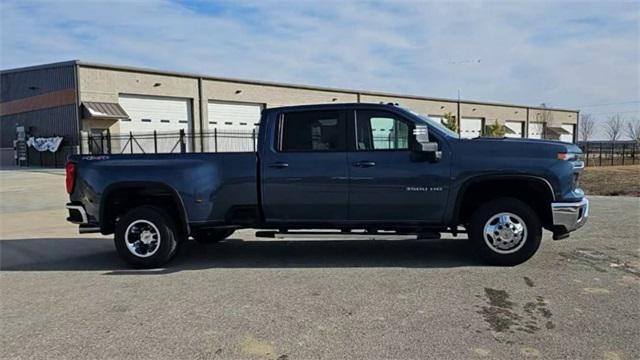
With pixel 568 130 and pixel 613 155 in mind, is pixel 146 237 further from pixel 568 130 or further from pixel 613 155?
pixel 568 130

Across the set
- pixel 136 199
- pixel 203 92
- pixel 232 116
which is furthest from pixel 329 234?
pixel 232 116

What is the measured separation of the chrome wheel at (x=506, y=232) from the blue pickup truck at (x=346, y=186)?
12 millimetres

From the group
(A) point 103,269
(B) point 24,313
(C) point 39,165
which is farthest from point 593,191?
(C) point 39,165

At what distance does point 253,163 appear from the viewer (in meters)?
6.46

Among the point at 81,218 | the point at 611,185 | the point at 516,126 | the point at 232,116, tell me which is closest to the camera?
the point at 81,218

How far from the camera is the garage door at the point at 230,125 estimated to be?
3709 cm

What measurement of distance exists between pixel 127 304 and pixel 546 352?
3.82 metres

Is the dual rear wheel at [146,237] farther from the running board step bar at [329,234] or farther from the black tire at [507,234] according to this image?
the black tire at [507,234]

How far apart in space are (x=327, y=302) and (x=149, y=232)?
9.25 feet

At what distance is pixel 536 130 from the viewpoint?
230 ft

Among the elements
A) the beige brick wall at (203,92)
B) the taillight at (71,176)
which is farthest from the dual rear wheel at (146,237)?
the beige brick wall at (203,92)

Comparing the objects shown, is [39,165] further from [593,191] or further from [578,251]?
[578,251]

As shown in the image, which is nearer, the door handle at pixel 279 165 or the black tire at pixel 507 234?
the black tire at pixel 507 234

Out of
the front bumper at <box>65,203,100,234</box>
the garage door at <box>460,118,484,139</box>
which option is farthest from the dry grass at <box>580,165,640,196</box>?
the garage door at <box>460,118,484,139</box>
